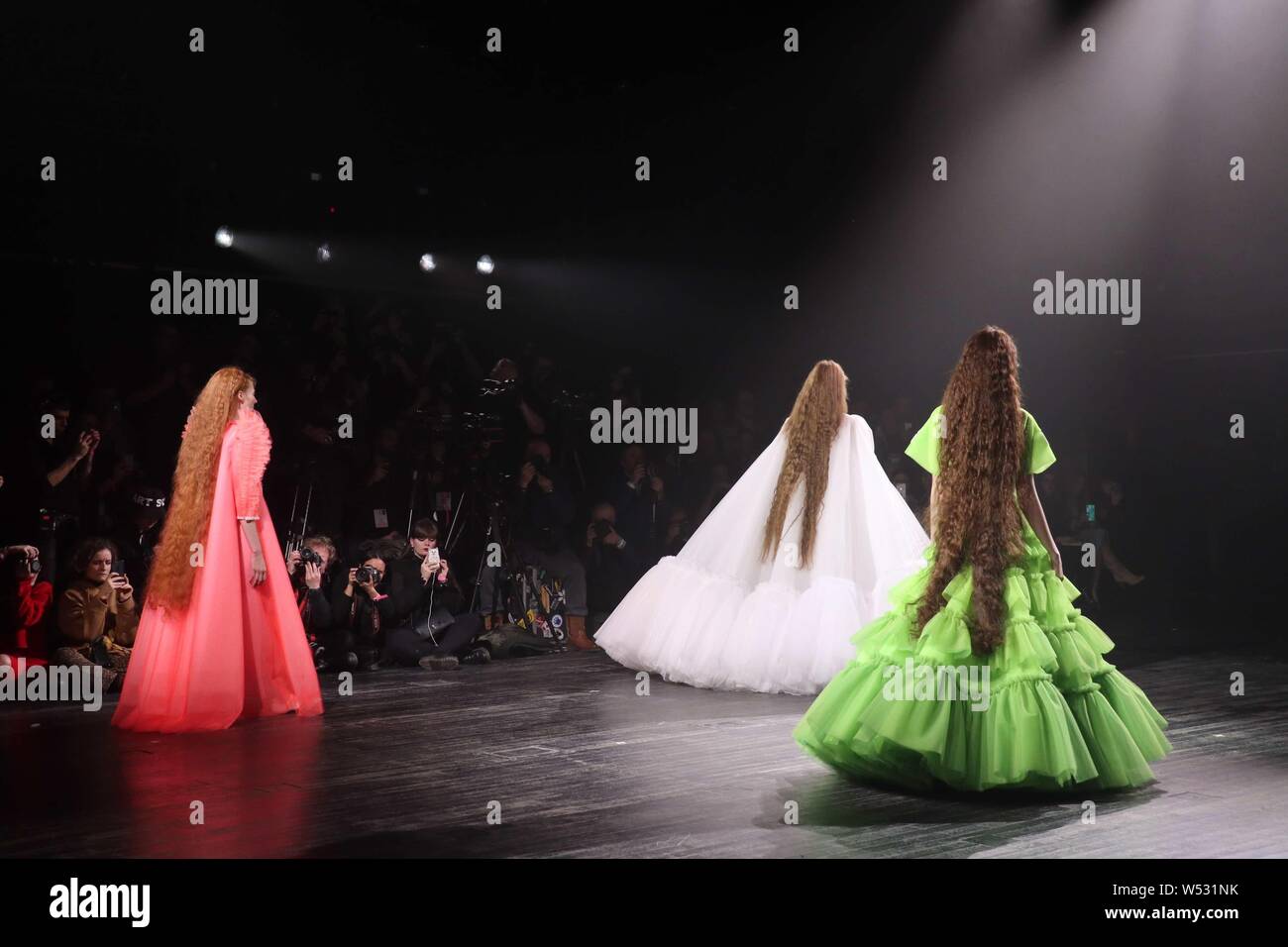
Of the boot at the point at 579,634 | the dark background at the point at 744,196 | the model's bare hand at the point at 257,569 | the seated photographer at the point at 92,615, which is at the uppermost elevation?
the dark background at the point at 744,196

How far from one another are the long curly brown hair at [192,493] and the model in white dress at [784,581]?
2.43 metres

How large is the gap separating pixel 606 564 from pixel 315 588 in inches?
95.7

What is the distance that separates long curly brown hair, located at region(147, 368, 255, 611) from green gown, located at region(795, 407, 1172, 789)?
2823mm

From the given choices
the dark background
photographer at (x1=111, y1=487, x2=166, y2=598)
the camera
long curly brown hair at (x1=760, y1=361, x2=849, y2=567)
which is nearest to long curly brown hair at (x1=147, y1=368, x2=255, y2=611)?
the camera

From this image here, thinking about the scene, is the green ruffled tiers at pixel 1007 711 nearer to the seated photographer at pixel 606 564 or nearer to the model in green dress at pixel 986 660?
the model in green dress at pixel 986 660

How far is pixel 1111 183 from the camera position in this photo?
9.71 m

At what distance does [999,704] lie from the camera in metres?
3.92

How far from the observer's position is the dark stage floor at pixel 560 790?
355 cm

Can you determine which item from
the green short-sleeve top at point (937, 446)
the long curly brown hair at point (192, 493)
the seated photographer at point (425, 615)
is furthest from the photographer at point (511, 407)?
the green short-sleeve top at point (937, 446)

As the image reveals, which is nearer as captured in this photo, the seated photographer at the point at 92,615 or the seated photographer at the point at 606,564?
the seated photographer at the point at 92,615

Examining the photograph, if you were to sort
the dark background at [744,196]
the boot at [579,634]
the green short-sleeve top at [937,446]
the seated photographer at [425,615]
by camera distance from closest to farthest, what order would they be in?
the green short-sleeve top at [937,446] < the seated photographer at [425,615] < the boot at [579,634] < the dark background at [744,196]

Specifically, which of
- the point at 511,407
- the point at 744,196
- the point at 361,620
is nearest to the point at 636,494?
the point at 511,407

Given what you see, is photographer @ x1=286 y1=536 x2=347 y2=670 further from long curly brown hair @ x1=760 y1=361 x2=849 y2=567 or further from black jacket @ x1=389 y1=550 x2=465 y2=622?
long curly brown hair @ x1=760 y1=361 x2=849 y2=567
